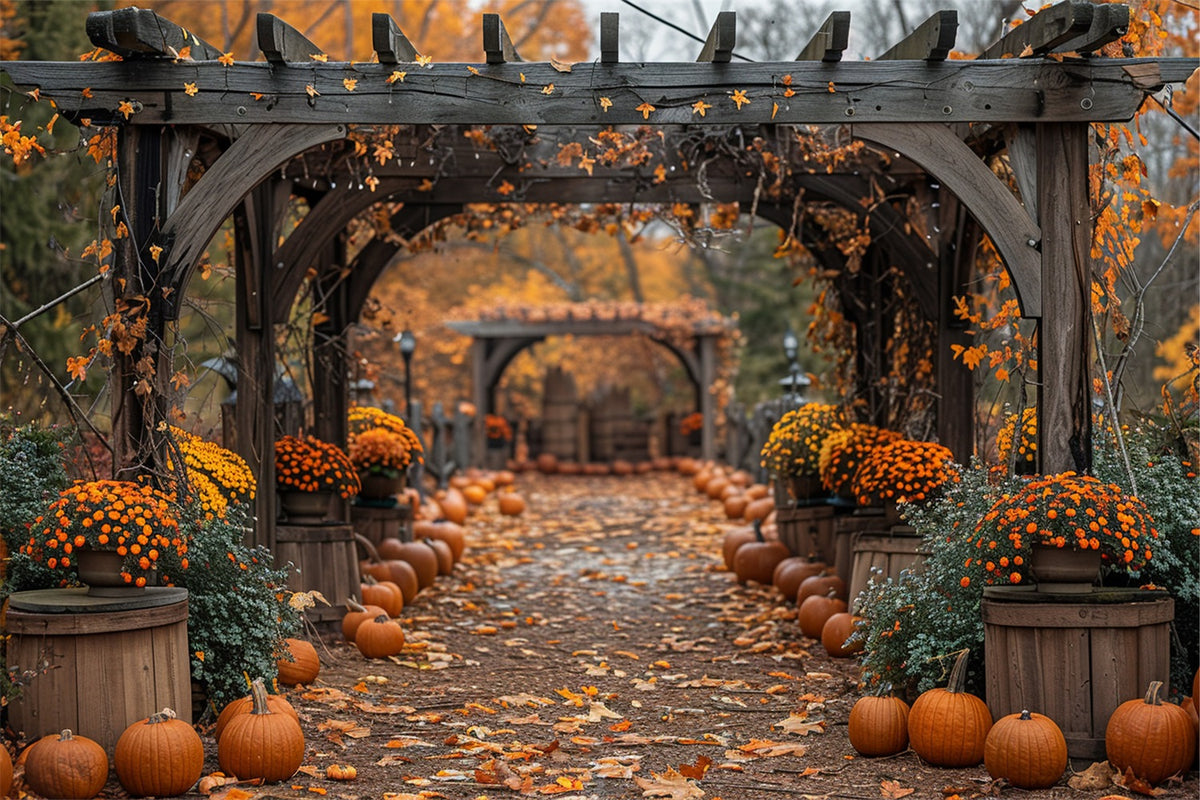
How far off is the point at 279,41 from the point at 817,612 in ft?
14.1

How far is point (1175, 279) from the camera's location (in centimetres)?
1625

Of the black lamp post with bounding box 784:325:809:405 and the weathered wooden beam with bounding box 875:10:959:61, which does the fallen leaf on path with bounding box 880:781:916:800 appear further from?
the black lamp post with bounding box 784:325:809:405

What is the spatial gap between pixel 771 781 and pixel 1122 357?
8.81 feet

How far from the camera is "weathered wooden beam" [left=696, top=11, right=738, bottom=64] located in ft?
17.0

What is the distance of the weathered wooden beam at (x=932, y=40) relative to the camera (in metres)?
5.11

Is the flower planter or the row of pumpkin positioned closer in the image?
the row of pumpkin

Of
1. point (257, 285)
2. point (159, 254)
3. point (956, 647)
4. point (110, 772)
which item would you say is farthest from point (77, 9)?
point (956, 647)

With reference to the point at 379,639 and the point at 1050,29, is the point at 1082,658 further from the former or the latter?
the point at 379,639

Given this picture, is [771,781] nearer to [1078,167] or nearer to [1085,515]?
[1085,515]

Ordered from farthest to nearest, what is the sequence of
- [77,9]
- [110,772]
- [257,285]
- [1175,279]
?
[1175,279] → [77,9] → [257,285] → [110,772]

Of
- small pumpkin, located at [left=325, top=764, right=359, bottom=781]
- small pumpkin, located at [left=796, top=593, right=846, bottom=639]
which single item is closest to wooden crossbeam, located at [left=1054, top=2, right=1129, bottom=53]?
small pumpkin, located at [left=796, top=593, right=846, bottom=639]

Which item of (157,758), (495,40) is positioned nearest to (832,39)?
(495,40)

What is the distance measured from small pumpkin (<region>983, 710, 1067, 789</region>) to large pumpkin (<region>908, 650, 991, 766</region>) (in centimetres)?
17

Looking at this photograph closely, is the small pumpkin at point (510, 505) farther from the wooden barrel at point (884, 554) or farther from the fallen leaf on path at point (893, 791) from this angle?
the fallen leaf on path at point (893, 791)
